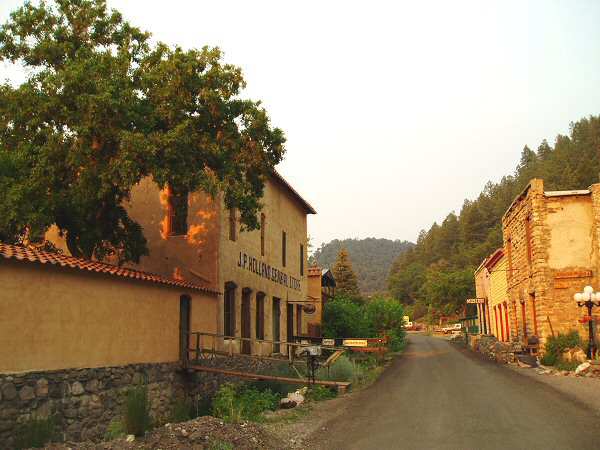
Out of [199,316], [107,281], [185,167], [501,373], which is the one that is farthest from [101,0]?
[501,373]

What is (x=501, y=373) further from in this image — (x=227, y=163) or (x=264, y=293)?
(x=227, y=163)

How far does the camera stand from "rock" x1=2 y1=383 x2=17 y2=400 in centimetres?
1060

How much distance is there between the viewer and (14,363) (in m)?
10.9

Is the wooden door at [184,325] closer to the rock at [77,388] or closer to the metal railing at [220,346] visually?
the metal railing at [220,346]

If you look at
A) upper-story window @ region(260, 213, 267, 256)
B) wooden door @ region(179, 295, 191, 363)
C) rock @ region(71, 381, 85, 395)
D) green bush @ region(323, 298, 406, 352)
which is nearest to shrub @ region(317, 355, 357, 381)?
wooden door @ region(179, 295, 191, 363)

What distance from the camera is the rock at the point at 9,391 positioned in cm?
1060

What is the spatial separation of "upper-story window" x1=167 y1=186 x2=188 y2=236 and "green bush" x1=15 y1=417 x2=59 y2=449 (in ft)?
33.1

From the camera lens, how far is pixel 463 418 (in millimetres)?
12500

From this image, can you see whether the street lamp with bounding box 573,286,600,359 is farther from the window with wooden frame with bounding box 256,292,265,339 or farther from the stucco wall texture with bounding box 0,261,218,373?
the stucco wall texture with bounding box 0,261,218,373

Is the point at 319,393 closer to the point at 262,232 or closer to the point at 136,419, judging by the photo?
the point at 136,419

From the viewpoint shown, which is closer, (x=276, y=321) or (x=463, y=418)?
(x=463, y=418)

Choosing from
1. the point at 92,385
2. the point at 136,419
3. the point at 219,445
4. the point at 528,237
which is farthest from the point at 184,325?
the point at 528,237

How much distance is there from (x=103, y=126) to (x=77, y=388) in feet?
20.9

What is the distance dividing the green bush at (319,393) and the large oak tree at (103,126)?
18.3ft
